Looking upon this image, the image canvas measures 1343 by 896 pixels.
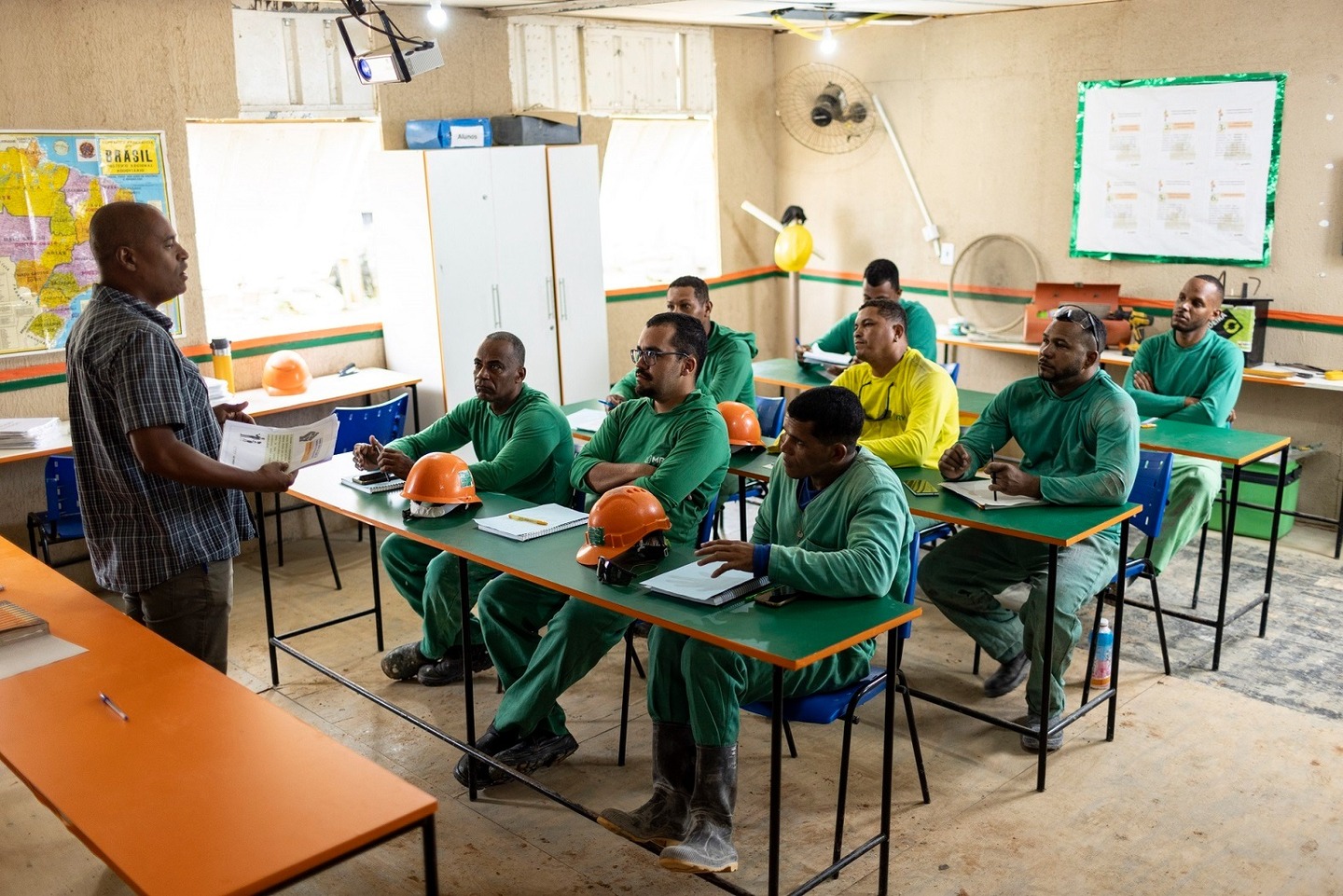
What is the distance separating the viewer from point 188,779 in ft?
7.19

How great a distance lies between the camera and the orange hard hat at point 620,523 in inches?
129

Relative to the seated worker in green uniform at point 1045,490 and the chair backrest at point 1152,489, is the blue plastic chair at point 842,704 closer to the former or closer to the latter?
the seated worker in green uniform at point 1045,490

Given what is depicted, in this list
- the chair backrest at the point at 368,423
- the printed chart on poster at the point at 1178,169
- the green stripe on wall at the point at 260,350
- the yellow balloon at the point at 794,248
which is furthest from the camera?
the yellow balloon at the point at 794,248

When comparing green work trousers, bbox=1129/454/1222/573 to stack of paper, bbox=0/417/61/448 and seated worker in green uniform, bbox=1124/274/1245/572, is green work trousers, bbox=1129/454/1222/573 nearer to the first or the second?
seated worker in green uniform, bbox=1124/274/1245/572

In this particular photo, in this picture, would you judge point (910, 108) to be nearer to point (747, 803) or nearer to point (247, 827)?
point (747, 803)

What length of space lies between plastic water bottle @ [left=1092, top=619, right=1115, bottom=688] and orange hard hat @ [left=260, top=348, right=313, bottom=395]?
4035mm

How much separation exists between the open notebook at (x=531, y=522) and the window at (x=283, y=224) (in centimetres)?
309

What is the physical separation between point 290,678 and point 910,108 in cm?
535

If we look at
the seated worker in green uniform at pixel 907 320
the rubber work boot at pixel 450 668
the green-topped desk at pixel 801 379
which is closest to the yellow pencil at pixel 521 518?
the rubber work boot at pixel 450 668

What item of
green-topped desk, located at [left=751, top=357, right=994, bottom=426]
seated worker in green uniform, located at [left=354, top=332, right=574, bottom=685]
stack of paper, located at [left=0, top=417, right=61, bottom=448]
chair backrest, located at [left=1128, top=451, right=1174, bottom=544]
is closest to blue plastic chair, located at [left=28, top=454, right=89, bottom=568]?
stack of paper, located at [left=0, top=417, right=61, bottom=448]

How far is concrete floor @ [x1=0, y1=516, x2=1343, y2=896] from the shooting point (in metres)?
3.27

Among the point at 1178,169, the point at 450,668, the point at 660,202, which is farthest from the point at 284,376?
the point at 1178,169

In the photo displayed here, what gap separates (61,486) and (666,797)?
3.14 meters

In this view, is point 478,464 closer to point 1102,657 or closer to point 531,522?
point 531,522
